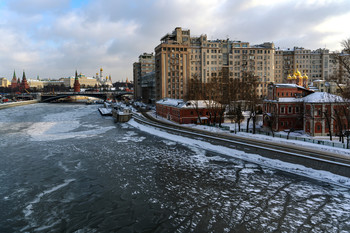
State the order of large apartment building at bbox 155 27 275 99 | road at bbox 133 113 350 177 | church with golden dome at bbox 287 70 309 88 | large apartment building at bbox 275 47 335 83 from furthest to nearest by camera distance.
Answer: large apartment building at bbox 275 47 335 83
large apartment building at bbox 155 27 275 99
church with golden dome at bbox 287 70 309 88
road at bbox 133 113 350 177

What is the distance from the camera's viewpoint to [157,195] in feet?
72.2

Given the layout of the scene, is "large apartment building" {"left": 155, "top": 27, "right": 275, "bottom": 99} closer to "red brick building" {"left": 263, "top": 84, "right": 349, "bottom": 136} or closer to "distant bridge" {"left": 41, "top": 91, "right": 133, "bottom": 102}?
"red brick building" {"left": 263, "top": 84, "right": 349, "bottom": 136}

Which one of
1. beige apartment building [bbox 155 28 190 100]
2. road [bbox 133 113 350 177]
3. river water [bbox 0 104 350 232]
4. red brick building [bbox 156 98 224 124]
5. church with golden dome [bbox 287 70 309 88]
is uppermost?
beige apartment building [bbox 155 28 190 100]

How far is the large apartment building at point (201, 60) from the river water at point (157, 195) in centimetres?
5609

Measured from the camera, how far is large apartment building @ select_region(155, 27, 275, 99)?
88.4 m

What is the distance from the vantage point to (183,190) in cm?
2297

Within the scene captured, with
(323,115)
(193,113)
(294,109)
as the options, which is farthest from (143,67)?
(323,115)

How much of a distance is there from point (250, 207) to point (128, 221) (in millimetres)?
8623

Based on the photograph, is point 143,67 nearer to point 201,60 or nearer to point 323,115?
point 201,60

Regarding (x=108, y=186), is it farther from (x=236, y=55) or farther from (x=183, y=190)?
(x=236, y=55)

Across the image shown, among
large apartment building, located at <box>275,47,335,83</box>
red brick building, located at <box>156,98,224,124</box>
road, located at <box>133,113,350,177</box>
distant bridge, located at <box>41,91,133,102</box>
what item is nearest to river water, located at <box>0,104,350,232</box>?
road, located at <box>133,113,350,177</box>

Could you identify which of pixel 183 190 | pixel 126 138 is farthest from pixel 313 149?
pixel 126 138

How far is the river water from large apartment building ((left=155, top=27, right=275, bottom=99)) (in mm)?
56092

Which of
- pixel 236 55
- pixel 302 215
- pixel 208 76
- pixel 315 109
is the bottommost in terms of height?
pixel 302 215
